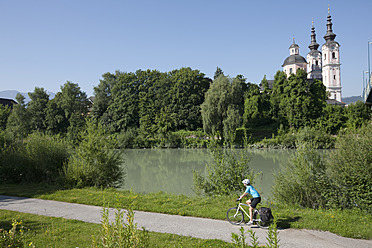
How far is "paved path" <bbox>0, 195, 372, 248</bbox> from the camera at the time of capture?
223 inches

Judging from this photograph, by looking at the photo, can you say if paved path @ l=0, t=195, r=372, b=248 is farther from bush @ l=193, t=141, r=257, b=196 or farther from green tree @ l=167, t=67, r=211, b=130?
green tree @ l=167, t=67, r=211, b=130

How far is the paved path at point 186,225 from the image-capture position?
5668mm

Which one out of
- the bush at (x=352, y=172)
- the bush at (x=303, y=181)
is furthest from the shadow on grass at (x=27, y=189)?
the bush at (x=352, y=172)

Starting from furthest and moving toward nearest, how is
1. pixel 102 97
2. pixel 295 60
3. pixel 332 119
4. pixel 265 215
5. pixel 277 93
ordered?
pixel 295 60 → pixel 102 97 → pixel 277 93 → pixel 332 119 → pixel 265 215

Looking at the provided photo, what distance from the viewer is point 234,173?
9.74 m

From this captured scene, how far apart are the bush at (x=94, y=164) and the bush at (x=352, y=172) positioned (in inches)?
331

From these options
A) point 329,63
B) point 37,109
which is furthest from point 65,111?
point 329,63

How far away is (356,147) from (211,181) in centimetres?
467

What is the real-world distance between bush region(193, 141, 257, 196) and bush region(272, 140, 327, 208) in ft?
3.41

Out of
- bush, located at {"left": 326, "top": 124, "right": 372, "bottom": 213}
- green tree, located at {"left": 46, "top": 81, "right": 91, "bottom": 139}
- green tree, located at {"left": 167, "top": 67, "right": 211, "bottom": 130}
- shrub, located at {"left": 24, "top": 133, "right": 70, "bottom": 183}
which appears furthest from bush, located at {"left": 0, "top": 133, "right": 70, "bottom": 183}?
green tree, located at {"left": 46, "top": 81, "right": 91, "bottom": 139}

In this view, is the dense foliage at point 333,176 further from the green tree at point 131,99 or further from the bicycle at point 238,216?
the green tree at point 131,99

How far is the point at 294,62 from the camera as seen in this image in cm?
8731

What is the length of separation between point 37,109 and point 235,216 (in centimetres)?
5740

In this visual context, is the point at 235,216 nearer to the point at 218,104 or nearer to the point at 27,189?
the point at 27,189
